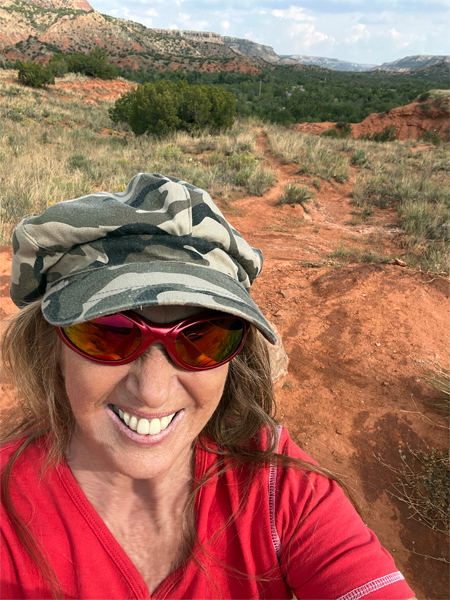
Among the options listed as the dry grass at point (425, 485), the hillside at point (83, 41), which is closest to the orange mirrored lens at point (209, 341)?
the dry grass at point (425, 485)

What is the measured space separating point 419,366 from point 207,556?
10.8 ft

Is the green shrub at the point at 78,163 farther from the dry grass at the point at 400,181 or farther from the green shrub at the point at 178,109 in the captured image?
the dry grass at the point at 400,181

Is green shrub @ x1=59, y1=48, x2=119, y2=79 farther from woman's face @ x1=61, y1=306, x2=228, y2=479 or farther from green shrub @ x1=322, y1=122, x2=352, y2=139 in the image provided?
Result: woman's face @ x1=61, y1=306, x2=228, y2=479

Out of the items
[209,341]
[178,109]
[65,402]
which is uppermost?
[178,109]

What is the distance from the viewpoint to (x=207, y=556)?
1.09m

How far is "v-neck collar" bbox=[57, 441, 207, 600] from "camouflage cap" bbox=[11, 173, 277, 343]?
0.57 m

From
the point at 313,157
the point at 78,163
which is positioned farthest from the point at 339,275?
the point at 313,157

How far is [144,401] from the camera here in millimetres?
962

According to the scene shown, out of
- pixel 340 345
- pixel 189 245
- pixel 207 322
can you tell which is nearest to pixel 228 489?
pixel 207 322

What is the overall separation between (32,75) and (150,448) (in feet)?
94.6

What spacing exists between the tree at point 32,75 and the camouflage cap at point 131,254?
28.5 m

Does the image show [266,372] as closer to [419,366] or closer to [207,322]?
[207,322]

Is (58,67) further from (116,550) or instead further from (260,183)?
(116,550)

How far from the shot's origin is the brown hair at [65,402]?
1166 mm
